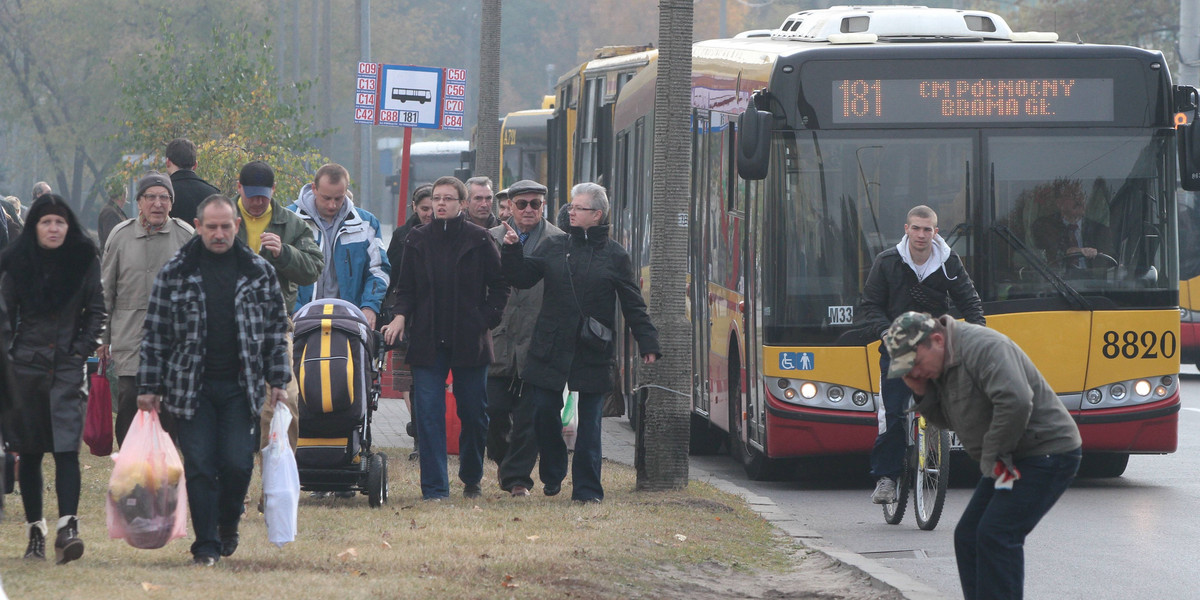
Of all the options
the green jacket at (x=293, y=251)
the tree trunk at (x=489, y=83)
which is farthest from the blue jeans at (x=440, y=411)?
the tree trunk at (x=489, y=83)

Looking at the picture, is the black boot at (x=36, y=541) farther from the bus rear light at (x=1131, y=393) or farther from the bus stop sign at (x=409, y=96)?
the bus stop sign at (x=409, y=96)

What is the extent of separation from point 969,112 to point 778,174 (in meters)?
1.32

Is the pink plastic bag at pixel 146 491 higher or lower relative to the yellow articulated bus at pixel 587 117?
lower

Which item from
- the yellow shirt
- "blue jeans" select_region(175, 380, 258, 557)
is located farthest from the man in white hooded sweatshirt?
"blue jeans" select_region(175, 380, 258, 557)

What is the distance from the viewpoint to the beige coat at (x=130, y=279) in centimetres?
915

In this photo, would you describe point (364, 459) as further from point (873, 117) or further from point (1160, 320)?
point (1160, 320)

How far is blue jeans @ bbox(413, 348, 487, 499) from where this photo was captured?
10141 millimetres

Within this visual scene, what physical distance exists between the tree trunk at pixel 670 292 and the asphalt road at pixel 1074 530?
860 mm

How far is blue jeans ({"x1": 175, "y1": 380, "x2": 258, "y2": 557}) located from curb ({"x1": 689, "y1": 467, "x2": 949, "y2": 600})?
9.19ft

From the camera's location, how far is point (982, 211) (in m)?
11.8

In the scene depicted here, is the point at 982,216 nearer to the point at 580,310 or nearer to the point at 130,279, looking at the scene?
the point at 580,310

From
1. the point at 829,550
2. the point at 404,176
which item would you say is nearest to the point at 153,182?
the point at 829,550

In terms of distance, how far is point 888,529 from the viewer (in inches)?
404

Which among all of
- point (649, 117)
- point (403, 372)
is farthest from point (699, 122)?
point (403, 372)
